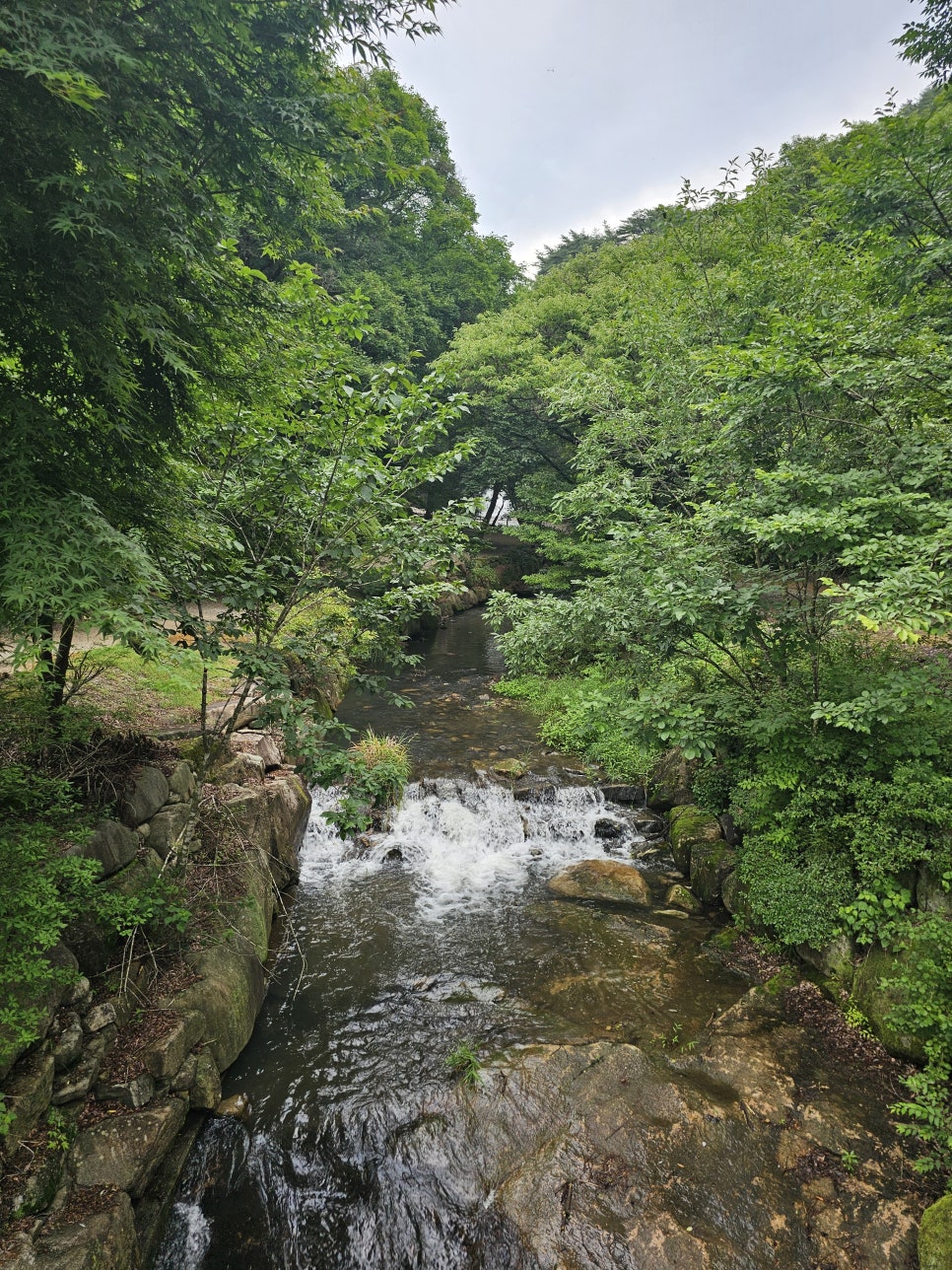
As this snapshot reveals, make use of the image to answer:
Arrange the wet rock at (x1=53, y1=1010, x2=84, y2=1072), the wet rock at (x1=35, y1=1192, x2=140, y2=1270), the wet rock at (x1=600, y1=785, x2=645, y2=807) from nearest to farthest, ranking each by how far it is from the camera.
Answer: the wet rock at (x1=35, y1=1192, x2=140, y2=1270), the wet rock at (x1=53, y1=1010, x2=84, y2=1072), the wet rock at (x1=600, y1=785, x2=645, y2=807)

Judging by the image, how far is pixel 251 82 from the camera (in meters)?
3.31

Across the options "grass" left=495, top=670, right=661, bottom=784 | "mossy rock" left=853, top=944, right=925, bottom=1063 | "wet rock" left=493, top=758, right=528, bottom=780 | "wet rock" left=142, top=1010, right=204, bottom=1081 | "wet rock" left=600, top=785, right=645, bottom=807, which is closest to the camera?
"wet rock" left=142, top=1010, right=204, bottom=1081

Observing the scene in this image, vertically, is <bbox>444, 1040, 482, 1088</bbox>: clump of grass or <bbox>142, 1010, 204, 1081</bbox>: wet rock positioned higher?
<bbox>142, 1010, 204, 1081</bbox>: wet rock

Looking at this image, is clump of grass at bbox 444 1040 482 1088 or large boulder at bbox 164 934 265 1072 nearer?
large boulder at bbox 164 934 265 1072

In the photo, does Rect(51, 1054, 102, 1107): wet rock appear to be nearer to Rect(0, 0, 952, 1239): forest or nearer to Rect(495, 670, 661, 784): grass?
Rect(0, 0, 952, 1239): forest

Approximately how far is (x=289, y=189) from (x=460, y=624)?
20.0 metres

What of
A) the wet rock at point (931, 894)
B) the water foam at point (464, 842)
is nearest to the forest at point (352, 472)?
the wet rock at point (931, 894)

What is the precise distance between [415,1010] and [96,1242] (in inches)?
114

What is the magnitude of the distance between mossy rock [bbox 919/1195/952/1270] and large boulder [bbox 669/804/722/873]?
410 centimetres

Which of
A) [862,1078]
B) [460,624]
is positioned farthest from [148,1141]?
[460,624]

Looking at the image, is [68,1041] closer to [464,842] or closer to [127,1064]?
→ [127,1064]

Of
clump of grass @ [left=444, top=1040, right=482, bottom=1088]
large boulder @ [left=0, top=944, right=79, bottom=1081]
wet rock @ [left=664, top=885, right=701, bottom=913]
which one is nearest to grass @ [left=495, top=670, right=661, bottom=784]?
wet rock @ [left=664, top=885, right=701, bottom=913]

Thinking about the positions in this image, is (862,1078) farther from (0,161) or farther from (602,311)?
(602,311)

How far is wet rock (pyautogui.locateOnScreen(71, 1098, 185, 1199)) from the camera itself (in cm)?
308
